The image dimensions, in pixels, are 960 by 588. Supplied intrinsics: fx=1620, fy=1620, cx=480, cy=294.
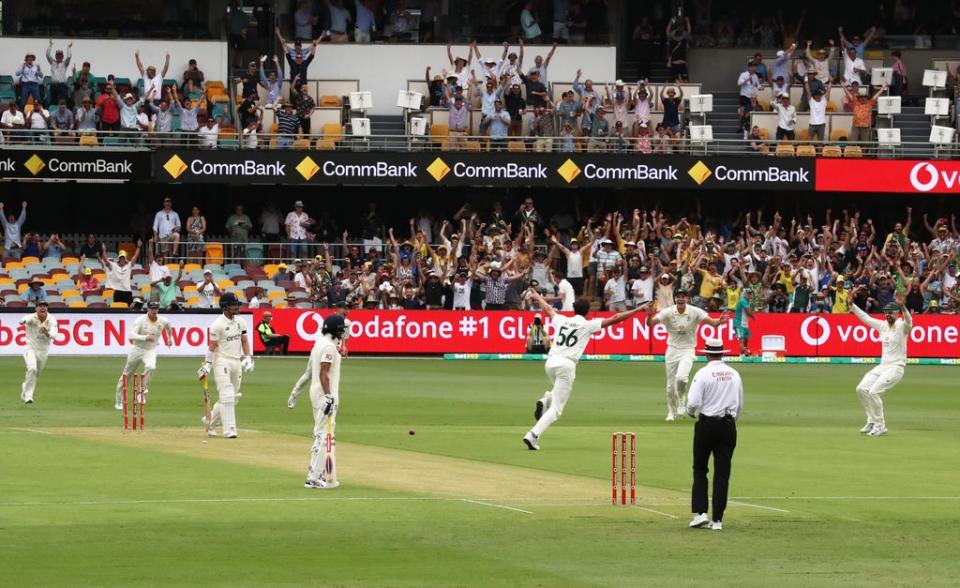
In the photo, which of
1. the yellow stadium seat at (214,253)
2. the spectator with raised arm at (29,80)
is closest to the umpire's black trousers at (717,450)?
the yellow stadium seat at (214,253)

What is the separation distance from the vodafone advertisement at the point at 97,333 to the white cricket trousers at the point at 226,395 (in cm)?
1731

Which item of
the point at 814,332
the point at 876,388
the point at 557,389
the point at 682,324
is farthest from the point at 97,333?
the point at 876,388

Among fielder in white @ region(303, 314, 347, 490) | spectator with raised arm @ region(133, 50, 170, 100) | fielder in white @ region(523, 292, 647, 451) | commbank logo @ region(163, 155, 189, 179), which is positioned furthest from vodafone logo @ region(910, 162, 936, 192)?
fielder in white @ region(303, 314, 347, 490)

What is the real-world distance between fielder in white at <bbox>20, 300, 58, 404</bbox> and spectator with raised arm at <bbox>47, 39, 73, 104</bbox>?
60.1 ft

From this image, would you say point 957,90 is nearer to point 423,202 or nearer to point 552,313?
point 423,202

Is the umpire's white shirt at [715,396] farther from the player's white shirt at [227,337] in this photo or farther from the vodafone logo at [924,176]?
the vodafone logo at [924,176]

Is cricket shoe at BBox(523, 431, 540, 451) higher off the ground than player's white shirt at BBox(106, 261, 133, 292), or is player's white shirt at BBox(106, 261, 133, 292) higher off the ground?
player's white shirt at BBox(106, 261, 133, 292)

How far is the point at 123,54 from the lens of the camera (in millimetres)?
49000

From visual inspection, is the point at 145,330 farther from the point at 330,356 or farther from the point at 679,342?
the point at 330,356

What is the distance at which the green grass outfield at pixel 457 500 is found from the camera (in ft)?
42.5

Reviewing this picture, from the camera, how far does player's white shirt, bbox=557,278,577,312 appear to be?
34581 mm

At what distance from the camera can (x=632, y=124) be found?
159 ft

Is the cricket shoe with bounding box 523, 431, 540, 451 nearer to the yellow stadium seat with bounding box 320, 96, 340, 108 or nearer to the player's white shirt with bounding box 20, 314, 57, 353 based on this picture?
the player's white shirt with bounding box 20, 314, 57, 353

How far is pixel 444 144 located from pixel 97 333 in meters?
11.9
